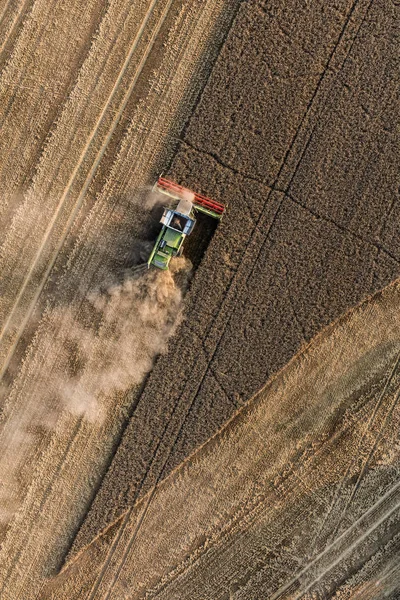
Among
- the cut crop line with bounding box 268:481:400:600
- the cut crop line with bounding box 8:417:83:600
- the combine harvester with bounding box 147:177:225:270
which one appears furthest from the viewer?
the cut crop line with bounding box 268:481:400:600

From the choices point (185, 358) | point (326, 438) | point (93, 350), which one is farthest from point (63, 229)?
point (326, 438)

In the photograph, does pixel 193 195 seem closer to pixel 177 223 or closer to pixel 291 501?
pixel 177 223

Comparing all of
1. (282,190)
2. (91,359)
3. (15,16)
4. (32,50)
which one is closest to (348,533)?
(91,359)

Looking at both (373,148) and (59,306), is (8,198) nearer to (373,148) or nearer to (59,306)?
(59,306)

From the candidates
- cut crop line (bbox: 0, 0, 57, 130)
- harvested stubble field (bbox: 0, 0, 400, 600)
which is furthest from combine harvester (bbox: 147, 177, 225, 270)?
cut crop line (bbox: 0, 0, 57, 130)

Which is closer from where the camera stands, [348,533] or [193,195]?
[193,195]

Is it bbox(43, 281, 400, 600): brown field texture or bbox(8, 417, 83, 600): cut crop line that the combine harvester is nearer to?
bbox(43, 281, 400, 600): brown field texture

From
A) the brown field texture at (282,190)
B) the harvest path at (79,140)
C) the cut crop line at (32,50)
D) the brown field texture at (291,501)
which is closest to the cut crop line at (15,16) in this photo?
the harvest path at (79,140)
